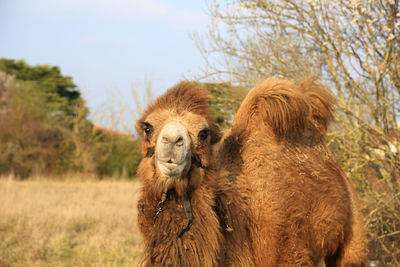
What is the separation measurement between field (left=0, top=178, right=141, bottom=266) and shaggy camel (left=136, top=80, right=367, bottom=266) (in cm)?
213

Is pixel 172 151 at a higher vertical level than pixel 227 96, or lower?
lower

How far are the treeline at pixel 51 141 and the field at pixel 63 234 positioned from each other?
33.2ft

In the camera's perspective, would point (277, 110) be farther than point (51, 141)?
No

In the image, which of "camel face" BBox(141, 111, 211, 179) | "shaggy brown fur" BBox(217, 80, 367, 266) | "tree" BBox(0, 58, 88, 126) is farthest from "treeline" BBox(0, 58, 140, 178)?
"camel face" BBox(141, 111, 211, 179)

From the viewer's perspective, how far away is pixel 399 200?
19.6 feet

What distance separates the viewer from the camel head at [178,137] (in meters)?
2.85

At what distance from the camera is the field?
6.93 metres

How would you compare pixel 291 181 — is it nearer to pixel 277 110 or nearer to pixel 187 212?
pixel 277 110

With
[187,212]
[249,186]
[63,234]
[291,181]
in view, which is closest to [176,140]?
[187,212]

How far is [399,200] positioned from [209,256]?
4.13 m

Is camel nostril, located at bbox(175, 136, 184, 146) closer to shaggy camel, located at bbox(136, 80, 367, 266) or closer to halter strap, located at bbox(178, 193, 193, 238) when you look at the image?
shaggy camel, located at bbox(136, 80, 367, 266)

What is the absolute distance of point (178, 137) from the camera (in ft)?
9.30

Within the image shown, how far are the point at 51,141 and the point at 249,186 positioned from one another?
860 inches

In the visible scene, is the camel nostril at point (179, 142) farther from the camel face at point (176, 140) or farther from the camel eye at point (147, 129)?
the camel eye at point (147, 129)
